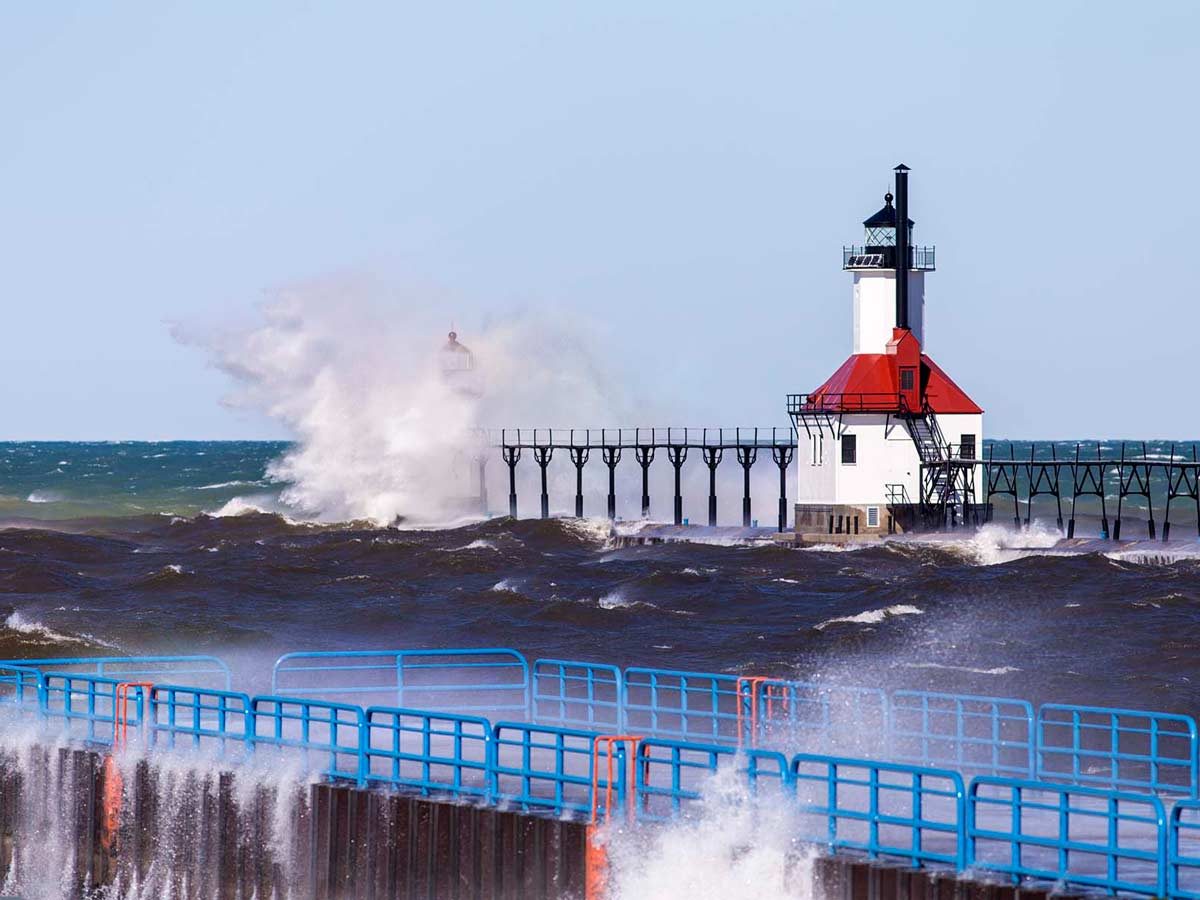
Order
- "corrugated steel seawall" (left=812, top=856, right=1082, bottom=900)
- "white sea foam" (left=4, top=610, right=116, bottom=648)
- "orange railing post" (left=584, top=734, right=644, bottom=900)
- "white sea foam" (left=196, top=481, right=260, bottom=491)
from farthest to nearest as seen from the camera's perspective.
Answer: "white sea foam" (left=196, top=481, right=260, bottom=491) < "white sea foam" (left=4, top=610, right=116, bottom=648) < "orange railing post" (left=584, top=734, right=644, bottom=900) < "corrugated steel seawall" (left=812, top=856, right=1082, bottom=900)

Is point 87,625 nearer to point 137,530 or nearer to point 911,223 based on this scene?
point 911,223

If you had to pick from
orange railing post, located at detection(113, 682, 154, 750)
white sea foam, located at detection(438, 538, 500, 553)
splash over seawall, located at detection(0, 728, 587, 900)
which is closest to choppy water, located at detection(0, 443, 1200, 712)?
white sea foam, located at detection(438, 538, 500, 553)

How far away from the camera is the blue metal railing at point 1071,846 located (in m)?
14.2

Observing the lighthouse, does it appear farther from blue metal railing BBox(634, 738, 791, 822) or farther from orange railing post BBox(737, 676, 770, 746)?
blue metal railing BBox(634, 738, 791, 822)

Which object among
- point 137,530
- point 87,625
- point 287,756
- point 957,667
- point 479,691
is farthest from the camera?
point 137,530

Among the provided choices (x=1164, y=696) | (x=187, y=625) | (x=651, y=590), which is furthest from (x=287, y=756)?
(x=651, y=590)

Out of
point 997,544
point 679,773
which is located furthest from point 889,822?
point 997,544

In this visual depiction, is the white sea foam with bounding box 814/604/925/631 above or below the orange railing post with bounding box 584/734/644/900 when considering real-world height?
below

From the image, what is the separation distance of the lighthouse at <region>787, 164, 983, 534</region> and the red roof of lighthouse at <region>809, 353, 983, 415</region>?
0.03 metres

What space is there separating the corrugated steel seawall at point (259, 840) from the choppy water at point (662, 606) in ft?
65.1

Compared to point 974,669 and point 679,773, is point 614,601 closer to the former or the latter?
point 974,669

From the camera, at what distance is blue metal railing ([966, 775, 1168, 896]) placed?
559 inches

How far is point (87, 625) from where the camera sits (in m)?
48.0

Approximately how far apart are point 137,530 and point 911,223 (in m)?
39.1
